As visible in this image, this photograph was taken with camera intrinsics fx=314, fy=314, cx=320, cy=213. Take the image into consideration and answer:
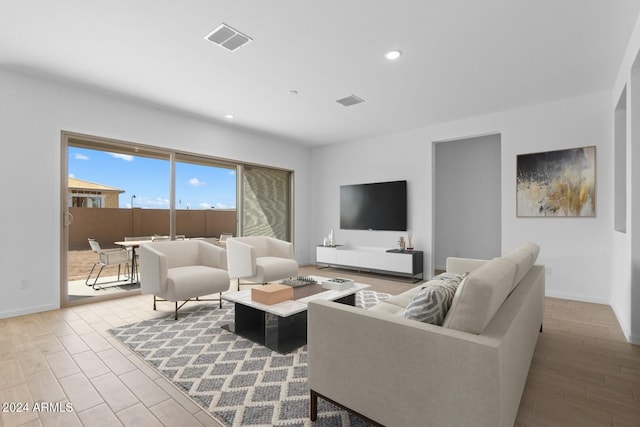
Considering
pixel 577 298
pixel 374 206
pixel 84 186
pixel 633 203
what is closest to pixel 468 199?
pixel 374 206

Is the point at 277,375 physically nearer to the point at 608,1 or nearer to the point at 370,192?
the point at 608,1

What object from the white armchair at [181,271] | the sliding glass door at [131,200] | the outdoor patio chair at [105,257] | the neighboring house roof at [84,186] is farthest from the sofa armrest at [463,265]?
the neighboring house roof at [84,186]

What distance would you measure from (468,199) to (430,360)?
528 centimetres

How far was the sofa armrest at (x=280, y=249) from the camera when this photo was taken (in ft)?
15.7

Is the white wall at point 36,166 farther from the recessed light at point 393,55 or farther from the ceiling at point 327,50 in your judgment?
the recessed light at point 393,55

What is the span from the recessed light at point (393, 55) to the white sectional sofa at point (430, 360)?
218 centimetres

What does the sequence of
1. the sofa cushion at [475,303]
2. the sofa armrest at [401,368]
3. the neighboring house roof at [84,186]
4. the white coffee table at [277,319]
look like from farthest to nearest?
the neighboring house roof at [84,186] < the white coffee table at [277,319] < the sofa cushion at [475,303] < the sofa armrest at [401,368]

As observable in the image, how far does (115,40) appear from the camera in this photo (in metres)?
2.72

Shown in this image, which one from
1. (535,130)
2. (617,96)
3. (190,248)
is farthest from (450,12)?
(190,248)

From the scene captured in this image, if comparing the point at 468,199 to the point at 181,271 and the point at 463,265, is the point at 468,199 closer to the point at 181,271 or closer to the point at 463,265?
the point at 463,265

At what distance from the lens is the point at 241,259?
4.23m

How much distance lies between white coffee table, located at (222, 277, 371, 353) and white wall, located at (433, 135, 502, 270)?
3.15 metres

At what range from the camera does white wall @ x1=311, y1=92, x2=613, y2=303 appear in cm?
379

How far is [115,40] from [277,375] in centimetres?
304
